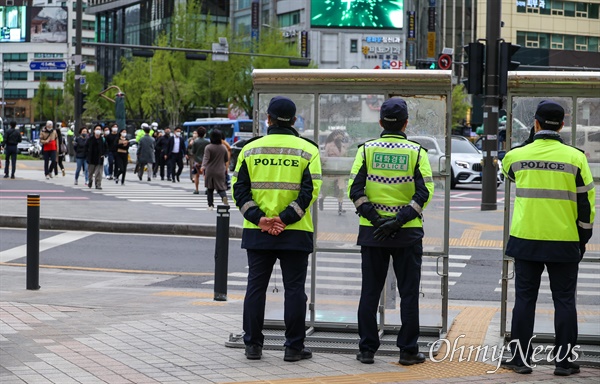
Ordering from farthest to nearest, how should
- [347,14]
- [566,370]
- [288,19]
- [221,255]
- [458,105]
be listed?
[288,19], [458,105], [347,14], [221,255], [566,370]

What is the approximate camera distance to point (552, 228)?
7.40m

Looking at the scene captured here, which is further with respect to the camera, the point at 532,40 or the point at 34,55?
the point at 34,55

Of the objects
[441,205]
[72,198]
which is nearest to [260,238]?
[441,205]

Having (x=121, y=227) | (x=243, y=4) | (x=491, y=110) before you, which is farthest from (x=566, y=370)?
(x=243, y=4)

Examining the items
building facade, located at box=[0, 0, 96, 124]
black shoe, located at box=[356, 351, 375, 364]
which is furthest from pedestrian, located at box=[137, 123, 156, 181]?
building facade, located at box=[0, 0, 96, 124]

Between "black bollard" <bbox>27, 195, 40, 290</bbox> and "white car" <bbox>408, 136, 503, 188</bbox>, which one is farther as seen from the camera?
"white car" <bbox>408, 136, 503, 188</bbox>

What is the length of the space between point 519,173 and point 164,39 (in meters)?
72.3

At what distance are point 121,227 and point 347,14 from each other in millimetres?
45170

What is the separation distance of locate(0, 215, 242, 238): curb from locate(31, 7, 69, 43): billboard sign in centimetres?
12616

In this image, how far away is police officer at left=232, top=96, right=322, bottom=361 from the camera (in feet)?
25.1

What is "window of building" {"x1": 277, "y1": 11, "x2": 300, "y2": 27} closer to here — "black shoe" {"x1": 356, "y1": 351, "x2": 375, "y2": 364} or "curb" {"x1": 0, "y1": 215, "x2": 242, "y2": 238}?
"curb" {"x1": 0, "y1": 215, "x2": 242, "y2": 238}

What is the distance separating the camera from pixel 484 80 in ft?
70.5

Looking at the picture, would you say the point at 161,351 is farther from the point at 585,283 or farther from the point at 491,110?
the point at 491,110

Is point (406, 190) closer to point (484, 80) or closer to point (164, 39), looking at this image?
point (484, 80)
